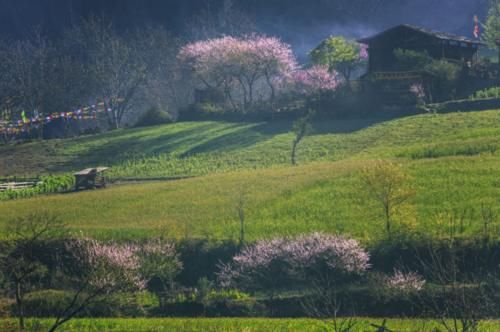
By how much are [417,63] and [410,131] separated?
15936mm

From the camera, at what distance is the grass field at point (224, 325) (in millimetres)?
25641

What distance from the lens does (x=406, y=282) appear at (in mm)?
30281

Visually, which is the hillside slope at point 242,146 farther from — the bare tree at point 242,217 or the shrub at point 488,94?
the bare tree at point 242,217

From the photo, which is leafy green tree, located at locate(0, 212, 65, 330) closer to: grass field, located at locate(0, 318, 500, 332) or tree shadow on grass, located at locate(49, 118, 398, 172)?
grass field, located at locate(0, 318, 500, 332)

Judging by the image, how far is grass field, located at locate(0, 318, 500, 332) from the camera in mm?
25641

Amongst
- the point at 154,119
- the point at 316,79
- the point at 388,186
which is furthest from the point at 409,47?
the point at 388,186

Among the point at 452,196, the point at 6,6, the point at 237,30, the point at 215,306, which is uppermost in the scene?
the point at 6,6

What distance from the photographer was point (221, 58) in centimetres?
9844

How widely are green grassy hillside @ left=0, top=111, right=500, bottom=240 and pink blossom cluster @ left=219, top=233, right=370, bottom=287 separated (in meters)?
2.56

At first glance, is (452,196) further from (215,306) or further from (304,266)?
(215,306)

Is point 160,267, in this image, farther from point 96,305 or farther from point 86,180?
point 86,180

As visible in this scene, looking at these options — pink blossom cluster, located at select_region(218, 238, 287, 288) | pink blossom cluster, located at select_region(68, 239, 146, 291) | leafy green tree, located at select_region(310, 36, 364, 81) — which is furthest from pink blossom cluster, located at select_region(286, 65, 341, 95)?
pink blossom cluster, located at select_region(218, 238, 287, 288)

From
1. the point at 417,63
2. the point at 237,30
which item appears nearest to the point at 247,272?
the point at 417,63

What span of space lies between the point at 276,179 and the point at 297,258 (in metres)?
17.6
